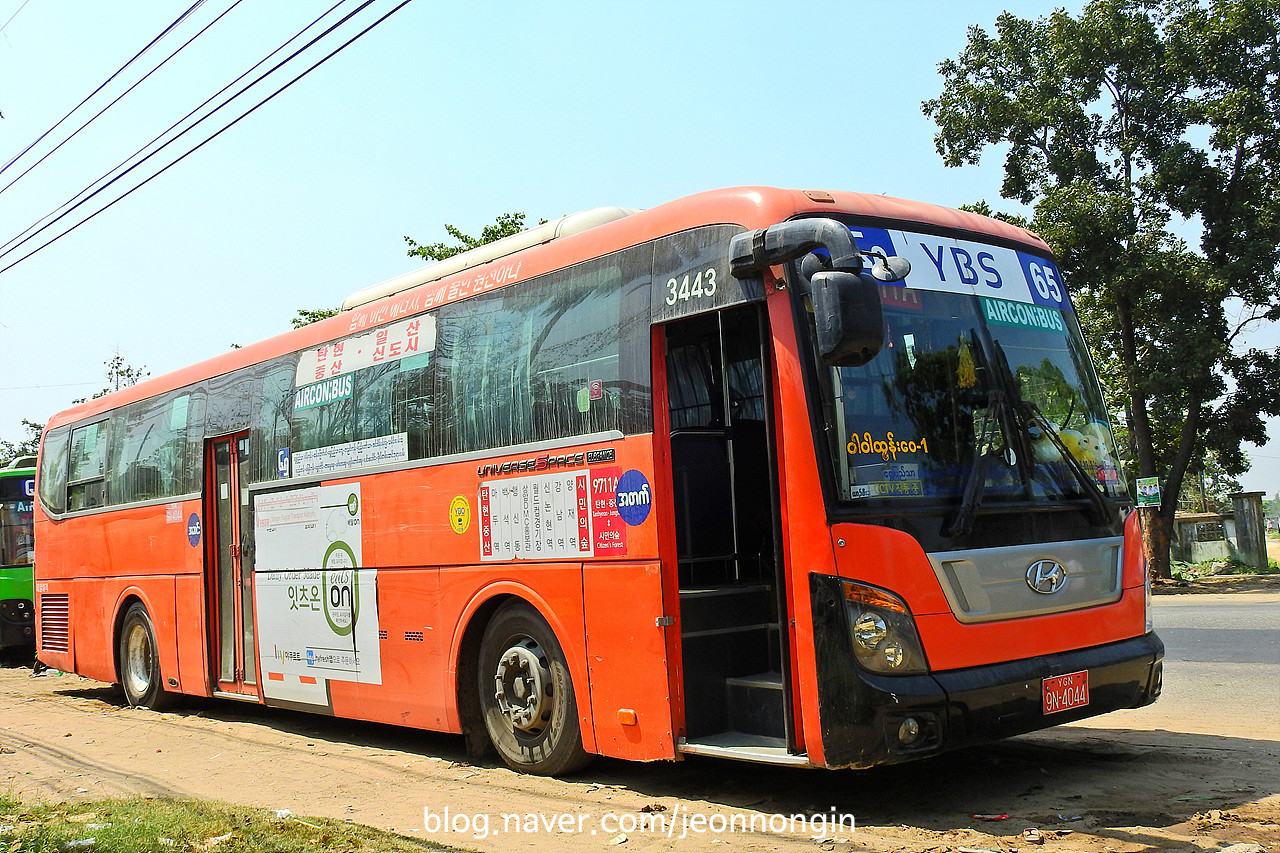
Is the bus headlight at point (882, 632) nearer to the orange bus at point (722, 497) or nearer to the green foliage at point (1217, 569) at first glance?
the orange bus at point (722, 497)

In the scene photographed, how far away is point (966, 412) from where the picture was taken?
5957 mm

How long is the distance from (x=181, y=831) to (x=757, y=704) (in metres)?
3.01

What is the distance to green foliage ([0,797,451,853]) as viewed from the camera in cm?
545

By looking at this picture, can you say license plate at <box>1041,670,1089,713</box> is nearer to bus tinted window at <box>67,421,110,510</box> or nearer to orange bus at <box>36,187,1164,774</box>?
orange bus at <box>36,187,1164,774</box>

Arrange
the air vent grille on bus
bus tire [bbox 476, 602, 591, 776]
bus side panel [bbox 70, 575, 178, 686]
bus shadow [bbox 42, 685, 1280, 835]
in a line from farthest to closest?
the air vent grille on bus < bus side panel [bbox 70, 575, 178, 686] < bus tire [bbox 476, 602, 591, 776] < bus shadow [bbox 42, 685, 1280, 835]

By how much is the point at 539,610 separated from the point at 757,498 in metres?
1.53

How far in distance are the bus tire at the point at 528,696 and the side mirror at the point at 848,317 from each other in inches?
109

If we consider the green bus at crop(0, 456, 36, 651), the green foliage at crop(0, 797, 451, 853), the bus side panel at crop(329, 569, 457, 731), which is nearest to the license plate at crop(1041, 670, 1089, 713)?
the green foliage at crop(0, 797, 451, 853)

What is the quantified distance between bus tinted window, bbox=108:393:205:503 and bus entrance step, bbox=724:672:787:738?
22.6ft

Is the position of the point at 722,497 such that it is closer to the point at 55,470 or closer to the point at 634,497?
the point at 634,497

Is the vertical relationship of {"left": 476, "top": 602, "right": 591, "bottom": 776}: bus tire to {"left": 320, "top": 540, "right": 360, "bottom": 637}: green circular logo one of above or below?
below

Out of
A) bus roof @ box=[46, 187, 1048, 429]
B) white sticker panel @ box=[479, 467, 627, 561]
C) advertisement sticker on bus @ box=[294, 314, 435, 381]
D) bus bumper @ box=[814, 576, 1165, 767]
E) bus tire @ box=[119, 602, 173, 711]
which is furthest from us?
bus tire @ box=[119, 602, 173, 711]

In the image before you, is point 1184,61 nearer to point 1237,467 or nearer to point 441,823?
point 1237,467

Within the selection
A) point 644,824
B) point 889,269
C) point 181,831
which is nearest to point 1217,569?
point 889,269
